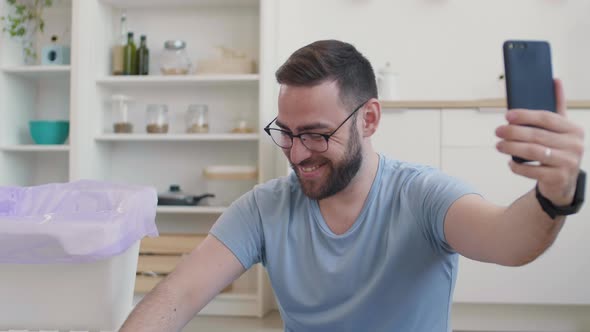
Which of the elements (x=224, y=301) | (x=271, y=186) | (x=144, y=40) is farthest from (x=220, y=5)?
(x=271, y=186)

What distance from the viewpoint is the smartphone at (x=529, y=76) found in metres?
0.68

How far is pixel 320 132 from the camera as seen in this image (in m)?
1.16

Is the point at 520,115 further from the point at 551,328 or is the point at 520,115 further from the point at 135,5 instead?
the point at 135,5

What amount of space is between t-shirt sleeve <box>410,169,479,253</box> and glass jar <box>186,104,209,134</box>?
203 cm

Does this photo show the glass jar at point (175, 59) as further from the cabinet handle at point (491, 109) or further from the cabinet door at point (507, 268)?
A: the cabinet handle at point (491, 109)

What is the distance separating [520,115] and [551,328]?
2.33m

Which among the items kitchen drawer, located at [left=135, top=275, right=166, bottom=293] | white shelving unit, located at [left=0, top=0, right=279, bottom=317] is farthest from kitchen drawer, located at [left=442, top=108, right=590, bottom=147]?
kitchen drawer, located at [left=135, top=275, right=166, bottom=293]

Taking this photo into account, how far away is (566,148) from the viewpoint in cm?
65

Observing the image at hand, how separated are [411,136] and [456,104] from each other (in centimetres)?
25

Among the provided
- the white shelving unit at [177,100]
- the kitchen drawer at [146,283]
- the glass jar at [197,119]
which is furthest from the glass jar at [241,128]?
the kitchen drawer at [146,283]

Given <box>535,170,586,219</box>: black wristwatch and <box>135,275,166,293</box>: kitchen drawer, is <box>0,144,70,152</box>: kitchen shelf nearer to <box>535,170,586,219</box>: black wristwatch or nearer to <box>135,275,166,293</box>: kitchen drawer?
<box>135,275,166,293</box>: kitchen drawer

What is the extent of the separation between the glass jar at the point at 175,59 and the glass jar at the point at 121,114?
0.28 m

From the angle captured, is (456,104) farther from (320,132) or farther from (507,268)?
(320,132)

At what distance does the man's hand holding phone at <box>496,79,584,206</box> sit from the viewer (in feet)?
2.13
